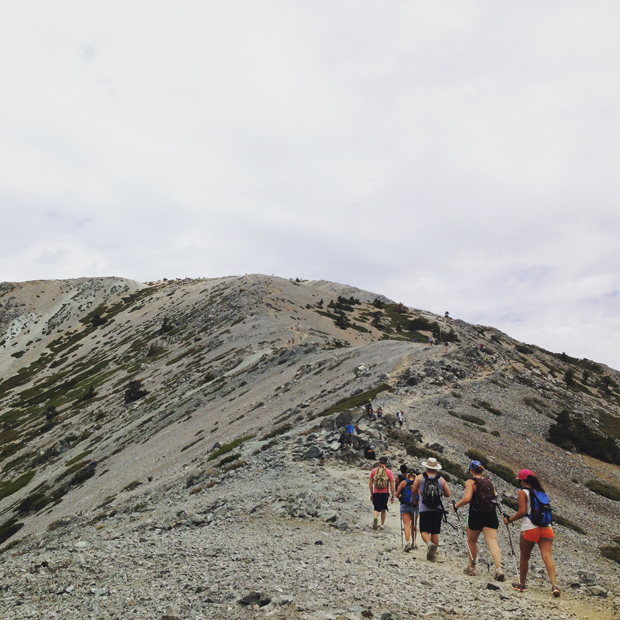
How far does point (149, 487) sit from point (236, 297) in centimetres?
7027

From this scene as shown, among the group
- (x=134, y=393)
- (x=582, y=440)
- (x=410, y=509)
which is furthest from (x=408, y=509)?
(x=134, y=393)

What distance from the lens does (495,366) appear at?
4391cm

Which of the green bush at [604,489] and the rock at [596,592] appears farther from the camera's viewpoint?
the green bush at [604,489]

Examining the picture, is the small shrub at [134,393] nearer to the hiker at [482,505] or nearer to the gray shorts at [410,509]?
the gray shorts at [410,509]

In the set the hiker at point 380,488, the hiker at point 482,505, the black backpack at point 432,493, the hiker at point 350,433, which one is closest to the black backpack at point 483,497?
the hiker at point 482,505

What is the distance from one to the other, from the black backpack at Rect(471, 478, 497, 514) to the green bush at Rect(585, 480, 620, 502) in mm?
21375

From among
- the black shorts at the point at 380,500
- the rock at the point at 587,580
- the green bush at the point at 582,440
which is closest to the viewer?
the rock at the point at 587,580

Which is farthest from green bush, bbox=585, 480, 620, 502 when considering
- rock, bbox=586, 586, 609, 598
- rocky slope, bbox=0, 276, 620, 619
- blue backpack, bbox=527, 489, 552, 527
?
blue backpack, bbox=527, 489, 552, 527

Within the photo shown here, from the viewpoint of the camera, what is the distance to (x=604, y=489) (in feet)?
90.8

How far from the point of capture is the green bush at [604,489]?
2706cm

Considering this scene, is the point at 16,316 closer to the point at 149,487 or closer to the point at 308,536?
the point at 149,487

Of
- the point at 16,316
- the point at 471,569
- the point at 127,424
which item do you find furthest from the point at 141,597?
the point at 16,316

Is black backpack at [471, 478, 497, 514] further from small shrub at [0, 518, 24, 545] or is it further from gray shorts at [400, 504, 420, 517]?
small shrub at [0, 518, 24, 545]

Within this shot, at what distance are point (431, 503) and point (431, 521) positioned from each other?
689 mm
